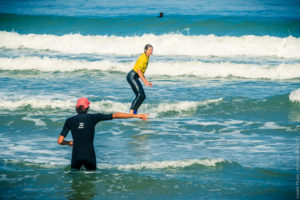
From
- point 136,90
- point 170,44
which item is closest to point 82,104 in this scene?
point 136,90

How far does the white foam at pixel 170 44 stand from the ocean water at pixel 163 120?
0.25 ft

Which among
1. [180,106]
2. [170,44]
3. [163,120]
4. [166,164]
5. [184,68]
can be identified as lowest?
[166,164]

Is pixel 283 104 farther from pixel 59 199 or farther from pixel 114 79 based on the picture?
pixel 59 199

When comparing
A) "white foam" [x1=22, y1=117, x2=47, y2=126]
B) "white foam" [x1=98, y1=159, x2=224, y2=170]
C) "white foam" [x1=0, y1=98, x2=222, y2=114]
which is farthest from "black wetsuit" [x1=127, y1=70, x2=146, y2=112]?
"white foam" [x1=98, y1=159, x2=224, y2=170]

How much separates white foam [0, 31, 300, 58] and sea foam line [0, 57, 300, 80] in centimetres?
664

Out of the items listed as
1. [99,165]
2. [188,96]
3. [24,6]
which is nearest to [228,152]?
[99,165]

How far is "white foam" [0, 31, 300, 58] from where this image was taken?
2798cm

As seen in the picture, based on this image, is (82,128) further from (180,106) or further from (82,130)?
(180,106)

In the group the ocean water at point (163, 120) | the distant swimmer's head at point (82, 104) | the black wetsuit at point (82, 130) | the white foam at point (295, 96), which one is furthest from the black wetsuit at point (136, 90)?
the distant swimmer's head at point (82, 104)

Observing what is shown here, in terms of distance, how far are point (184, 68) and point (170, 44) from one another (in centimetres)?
924

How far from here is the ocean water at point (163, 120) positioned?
7.24 metres

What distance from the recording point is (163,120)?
1203 centimetres

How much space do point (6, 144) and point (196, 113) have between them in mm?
5089

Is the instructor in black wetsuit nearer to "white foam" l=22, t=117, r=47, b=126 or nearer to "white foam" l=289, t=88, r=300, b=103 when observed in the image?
"white foam" l=22, t=117, r=47, b=126
